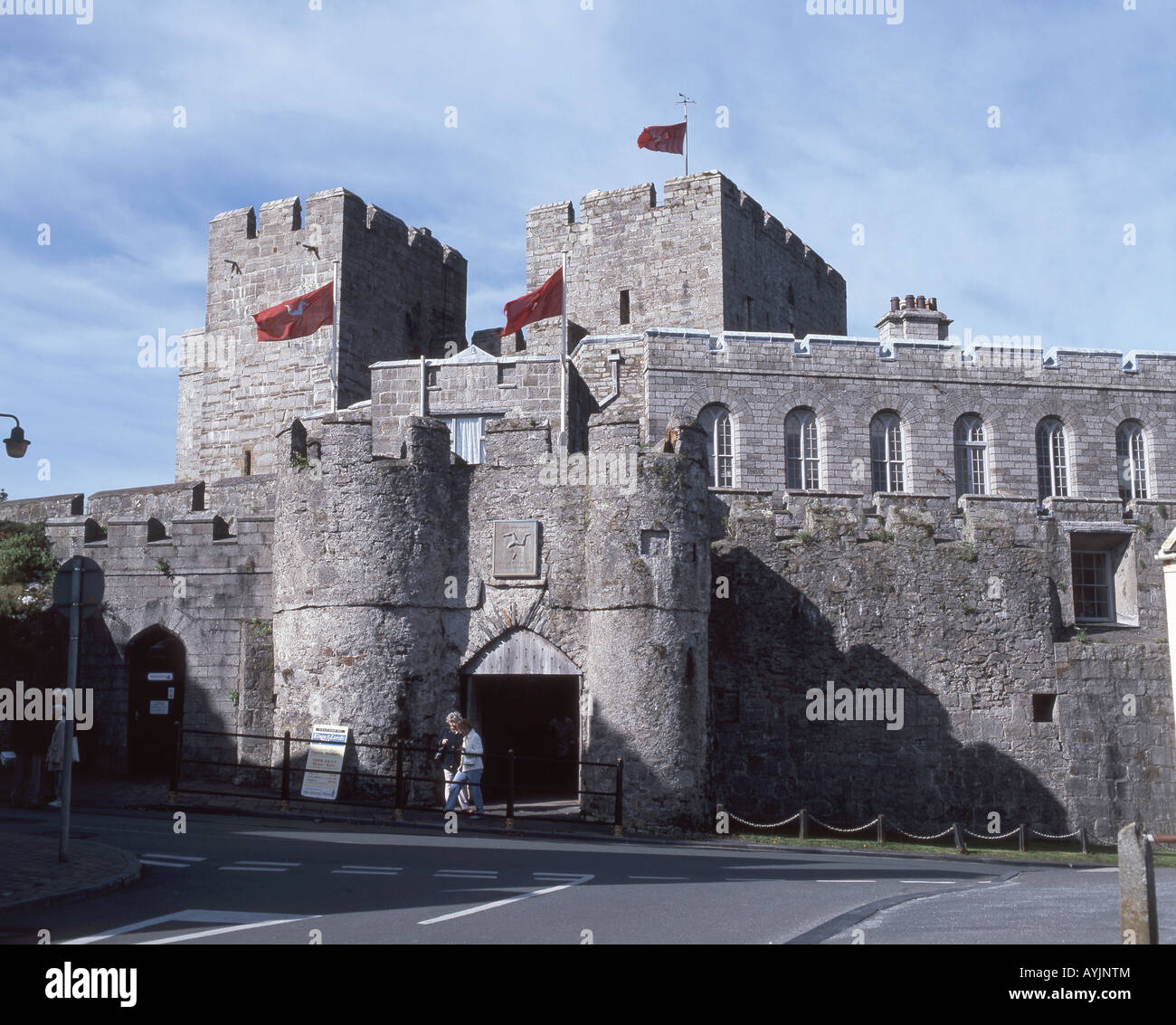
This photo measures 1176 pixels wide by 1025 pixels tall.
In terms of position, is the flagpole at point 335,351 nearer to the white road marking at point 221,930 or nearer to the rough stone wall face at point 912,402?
the rough stone wall face at point 912,402

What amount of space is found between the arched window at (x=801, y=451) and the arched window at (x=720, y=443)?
1.28 m

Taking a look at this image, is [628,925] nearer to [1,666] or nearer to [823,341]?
[1,666]

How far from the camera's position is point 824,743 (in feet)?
67.1

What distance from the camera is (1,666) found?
67.4ft

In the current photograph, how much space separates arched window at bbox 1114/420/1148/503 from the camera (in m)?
30.0

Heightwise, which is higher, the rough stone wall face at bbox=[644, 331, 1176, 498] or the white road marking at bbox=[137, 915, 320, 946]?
the rough stone wall face at bbox=[644, 331, 1176, 498]

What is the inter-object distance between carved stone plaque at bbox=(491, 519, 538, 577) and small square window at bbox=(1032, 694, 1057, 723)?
860 cm

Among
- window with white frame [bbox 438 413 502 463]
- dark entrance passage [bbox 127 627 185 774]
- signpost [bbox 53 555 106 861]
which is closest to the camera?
signpost [bbox 53 555 106 861]

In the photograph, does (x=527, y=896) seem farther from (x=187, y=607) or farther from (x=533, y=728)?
(x=533, y=728)

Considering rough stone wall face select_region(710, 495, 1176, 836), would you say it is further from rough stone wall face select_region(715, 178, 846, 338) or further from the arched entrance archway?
rough stone wall face select_region(715, 178, 846, 338)

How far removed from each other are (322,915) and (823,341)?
73.7 ft

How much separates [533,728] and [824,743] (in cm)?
581

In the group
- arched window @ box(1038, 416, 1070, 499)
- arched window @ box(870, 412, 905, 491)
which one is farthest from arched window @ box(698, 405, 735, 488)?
arched window @ box(1038, 416, 1070, 499)
